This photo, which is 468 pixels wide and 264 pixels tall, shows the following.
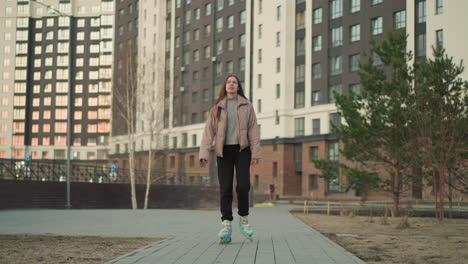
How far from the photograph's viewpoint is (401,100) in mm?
21469

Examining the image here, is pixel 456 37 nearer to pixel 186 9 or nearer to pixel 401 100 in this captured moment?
pixel 401 100

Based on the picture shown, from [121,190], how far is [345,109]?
570 inches

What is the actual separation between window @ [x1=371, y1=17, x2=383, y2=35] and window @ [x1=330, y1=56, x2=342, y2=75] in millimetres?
4370

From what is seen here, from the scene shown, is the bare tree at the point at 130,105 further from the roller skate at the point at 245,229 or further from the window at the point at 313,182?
the roller skate at the point at 245,229

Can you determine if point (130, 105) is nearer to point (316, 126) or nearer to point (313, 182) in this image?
point (316, 126)

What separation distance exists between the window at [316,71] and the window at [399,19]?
8801 mm

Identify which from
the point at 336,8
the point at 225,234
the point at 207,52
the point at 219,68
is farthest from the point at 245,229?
the point at 207,52

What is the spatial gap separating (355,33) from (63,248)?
150 ft

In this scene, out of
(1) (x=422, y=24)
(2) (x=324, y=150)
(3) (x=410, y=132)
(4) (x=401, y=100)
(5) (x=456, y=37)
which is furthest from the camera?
(2) (x=324, y=150)

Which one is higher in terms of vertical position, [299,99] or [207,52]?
[207,52]

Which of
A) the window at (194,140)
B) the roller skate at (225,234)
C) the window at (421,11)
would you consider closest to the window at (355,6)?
the window at (421,11)

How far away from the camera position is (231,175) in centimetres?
803

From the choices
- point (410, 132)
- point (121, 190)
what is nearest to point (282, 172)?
point (121, 190)

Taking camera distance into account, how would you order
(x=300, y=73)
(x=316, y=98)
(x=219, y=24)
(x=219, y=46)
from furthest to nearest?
(x=219, y=24)
(x=219, y=46)
(x=300, y=73)
(x=316, y=98)
